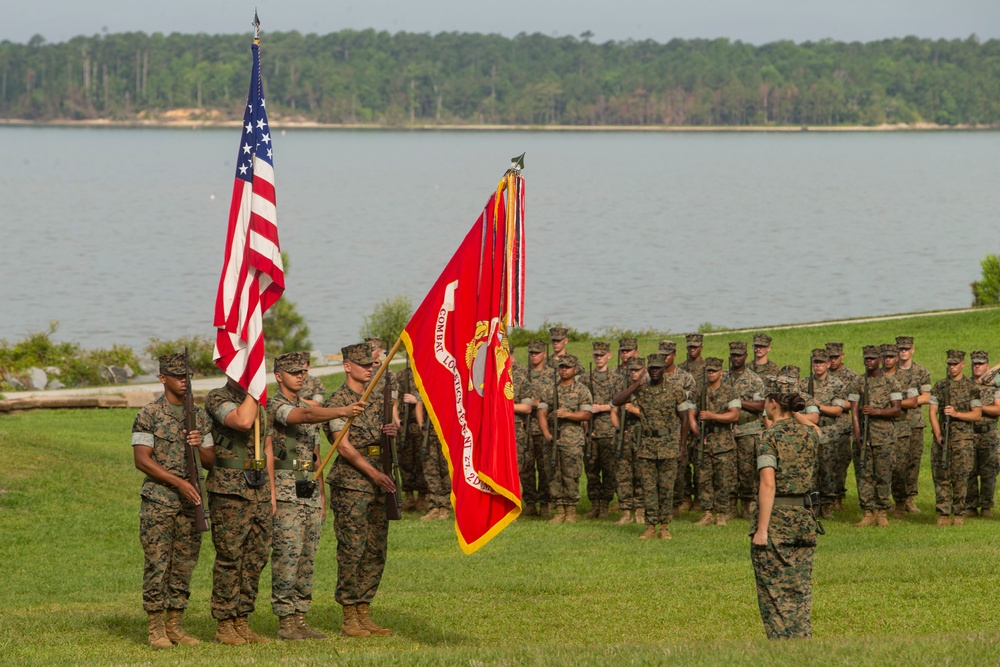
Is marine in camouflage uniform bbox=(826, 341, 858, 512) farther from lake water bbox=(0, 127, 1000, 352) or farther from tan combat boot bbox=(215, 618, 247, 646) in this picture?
lake water bbox=(0, 127, 1000, 352)

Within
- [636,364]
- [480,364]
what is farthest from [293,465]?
[636,364]

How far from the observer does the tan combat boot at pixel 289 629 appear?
38.0 ft

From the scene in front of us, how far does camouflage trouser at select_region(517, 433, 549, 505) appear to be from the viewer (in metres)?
18.4

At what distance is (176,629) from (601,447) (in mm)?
7912

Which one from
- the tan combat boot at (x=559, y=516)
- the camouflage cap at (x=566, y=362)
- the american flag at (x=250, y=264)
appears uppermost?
the american flag at (x=250, y=264)

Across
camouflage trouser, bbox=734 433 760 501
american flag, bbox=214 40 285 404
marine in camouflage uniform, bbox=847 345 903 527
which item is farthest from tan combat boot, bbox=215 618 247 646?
marine in camouflage uniform, bbox=847 345 903 527

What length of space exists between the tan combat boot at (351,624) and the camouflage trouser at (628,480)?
→ 6.42 metres

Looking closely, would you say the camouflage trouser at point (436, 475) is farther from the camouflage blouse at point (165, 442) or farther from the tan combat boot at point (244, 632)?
the camouflage blouse at point (165, 442)

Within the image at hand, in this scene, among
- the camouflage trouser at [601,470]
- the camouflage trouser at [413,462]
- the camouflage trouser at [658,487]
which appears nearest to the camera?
the camouflage trouser at [658,487]

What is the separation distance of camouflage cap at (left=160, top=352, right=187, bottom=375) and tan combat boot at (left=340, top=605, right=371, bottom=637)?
92.2 inches

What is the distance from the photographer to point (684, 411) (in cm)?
1692

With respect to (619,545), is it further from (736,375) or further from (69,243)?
(69,243)

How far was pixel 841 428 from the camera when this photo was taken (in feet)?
59.6

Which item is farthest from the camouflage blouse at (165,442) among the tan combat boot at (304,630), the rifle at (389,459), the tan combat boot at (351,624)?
the tan combat boot at (351,624)
